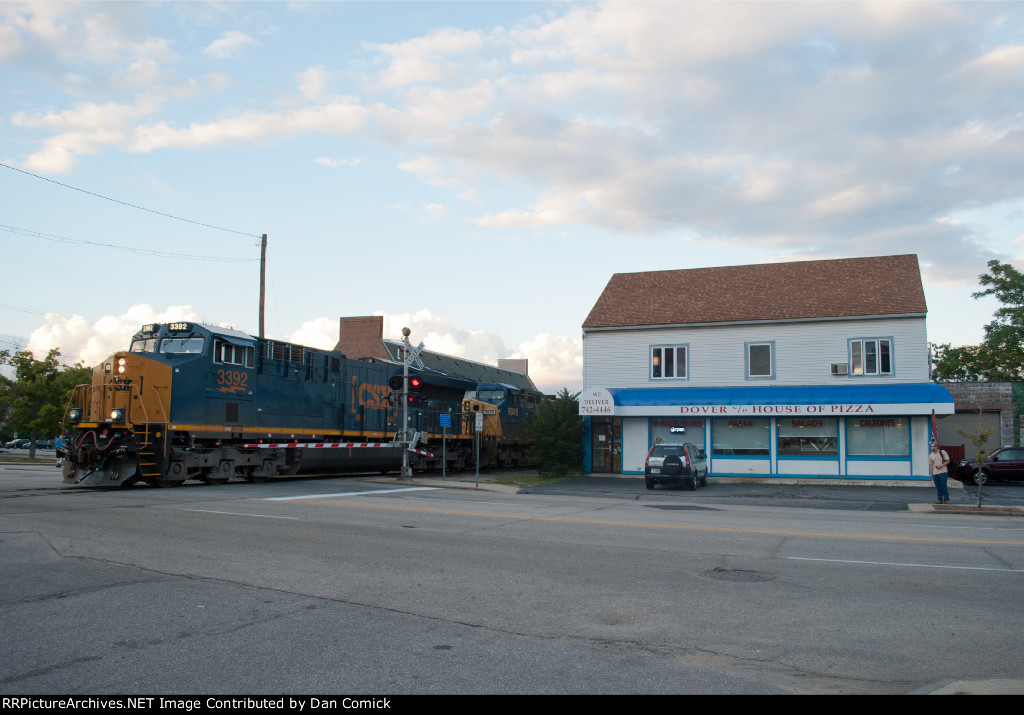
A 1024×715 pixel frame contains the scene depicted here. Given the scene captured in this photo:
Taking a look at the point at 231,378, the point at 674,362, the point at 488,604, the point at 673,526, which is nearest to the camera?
the point at 488,604

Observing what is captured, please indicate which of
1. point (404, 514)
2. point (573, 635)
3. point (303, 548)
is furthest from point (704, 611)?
point (404, 514)

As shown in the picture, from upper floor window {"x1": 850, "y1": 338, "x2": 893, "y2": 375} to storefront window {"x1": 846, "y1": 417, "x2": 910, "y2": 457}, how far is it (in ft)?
6.36

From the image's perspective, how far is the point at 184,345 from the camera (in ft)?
69.7

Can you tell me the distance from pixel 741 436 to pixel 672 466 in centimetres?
623

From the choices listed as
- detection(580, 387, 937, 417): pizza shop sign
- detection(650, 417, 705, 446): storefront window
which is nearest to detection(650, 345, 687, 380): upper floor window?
detection(650, 417, 705, 446): storefront window

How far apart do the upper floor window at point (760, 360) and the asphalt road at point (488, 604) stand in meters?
16.1

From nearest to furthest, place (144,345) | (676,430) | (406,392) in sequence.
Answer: (144,345) → (406,392) → (676,430)

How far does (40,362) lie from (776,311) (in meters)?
43.1

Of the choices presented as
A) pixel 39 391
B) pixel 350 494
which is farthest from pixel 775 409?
pixel 39 391

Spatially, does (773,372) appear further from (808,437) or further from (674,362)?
(674,362)

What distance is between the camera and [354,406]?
27891mm

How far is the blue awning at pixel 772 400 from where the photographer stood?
27.3 meters

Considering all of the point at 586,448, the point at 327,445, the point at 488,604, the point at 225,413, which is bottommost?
the point at 488,604

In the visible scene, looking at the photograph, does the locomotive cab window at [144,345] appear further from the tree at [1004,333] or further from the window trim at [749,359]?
the tree at [1004,333]
